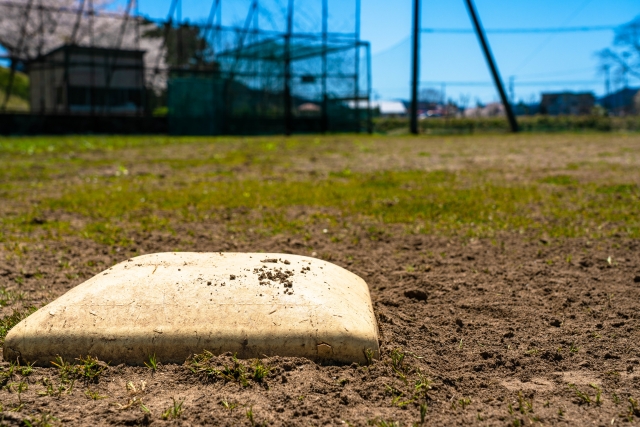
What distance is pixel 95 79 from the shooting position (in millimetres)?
24344

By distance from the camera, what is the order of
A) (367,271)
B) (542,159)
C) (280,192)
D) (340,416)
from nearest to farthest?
(340,416) → (367,271) → (280,192) → (542,159)

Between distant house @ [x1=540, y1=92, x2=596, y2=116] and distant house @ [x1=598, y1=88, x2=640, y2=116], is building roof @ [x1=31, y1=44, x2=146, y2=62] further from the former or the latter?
distant house @ [x1=598, y1=88, x2=640, y2=116]

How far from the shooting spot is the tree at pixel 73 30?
78.3ft

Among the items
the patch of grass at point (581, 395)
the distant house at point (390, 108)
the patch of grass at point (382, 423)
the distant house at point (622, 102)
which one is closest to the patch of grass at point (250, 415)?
the patch of grass at point (382, 423)

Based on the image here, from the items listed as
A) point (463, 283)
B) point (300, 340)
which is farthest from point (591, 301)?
point (300, 340)

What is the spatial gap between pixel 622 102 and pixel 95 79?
22241 millimetres

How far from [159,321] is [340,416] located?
871 mm

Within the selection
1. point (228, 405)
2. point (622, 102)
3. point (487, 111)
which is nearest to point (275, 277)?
point (228, 405)

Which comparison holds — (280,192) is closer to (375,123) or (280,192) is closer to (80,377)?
(80,377)

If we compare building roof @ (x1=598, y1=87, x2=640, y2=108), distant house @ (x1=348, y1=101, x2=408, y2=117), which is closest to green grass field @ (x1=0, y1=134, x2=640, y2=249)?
distant house @ (x1=348, y1=101, x2=408, y2=117)

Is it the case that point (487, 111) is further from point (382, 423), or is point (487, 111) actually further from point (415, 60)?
point (382, 423)

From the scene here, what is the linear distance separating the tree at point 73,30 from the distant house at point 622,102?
→ 1910 cm

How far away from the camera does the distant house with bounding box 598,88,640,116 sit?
2747 centimetres

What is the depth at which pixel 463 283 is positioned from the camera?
362cm
